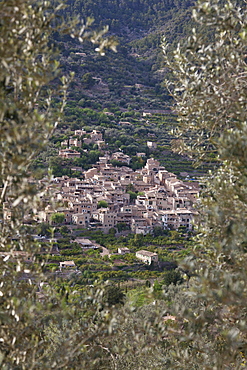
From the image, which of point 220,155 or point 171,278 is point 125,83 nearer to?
point 171,278

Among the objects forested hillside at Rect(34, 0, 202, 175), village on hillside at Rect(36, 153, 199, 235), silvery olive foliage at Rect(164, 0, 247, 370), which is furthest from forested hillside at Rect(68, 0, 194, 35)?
silvery olive foliage at Rect(164, 0, 247, 370)

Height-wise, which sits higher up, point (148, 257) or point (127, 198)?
point (127, 198)

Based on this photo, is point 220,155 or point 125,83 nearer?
point 220,155

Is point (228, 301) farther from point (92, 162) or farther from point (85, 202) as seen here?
point (92, 162)

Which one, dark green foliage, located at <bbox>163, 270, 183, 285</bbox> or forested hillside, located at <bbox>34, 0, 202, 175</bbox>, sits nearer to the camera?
dark green foliage, located at <bbox>163, 270, 183, 285</bbox>

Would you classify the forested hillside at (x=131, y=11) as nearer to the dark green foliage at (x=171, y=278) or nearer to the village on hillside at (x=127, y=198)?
the village on hillside at (x=127, y=198)

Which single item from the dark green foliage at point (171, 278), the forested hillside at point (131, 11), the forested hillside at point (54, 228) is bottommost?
the dark green foliage at point (171, 278)

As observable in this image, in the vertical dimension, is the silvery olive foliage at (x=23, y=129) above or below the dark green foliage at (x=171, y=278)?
above

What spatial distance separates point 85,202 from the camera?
32719 mm

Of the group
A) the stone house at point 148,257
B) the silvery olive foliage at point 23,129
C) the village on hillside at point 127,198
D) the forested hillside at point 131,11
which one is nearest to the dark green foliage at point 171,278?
the stone house at point 148,257

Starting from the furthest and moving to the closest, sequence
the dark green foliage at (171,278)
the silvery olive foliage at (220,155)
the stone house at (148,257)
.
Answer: the stone house at (148,257) → the dark green foliage at (171,278) → the silvery olive foliage at (220,155)

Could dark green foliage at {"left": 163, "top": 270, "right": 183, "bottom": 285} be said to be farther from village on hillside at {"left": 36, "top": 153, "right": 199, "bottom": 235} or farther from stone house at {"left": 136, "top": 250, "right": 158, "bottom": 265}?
village on hillside at {"left": 36, "top": 153, "right": 199, "bottom": 235}

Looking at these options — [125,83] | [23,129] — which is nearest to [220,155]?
[23,129]

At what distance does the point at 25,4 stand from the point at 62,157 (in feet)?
126
